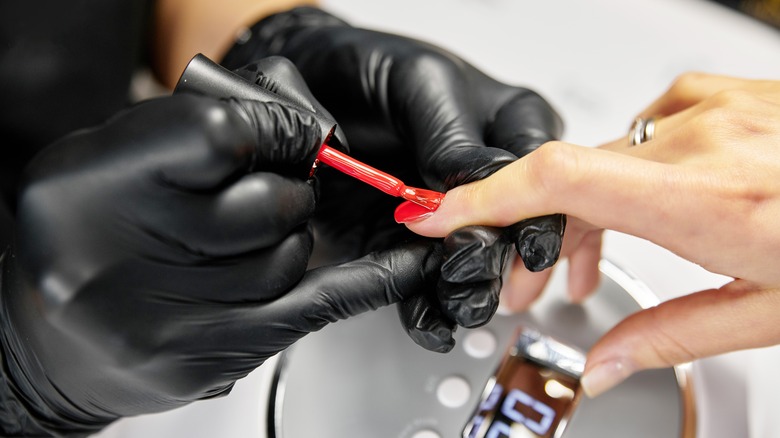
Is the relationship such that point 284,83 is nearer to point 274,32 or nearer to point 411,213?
point 411,213

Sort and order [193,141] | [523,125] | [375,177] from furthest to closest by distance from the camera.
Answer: [523,125] → [375,177] → [193,141]

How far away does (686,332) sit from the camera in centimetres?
59

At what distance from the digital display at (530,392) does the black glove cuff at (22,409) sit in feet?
1.25

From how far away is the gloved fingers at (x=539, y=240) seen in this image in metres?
0.53

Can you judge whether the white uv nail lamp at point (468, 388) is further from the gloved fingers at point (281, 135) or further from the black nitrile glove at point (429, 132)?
the gloved fingers at point (281, 135)

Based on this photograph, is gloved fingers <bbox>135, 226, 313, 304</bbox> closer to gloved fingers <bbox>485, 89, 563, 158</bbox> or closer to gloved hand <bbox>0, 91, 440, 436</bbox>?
gloved hand <bbox>0, 91, 440, 436</bbox>

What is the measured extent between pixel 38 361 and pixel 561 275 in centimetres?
55

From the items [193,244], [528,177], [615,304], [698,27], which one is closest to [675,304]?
[615,304]

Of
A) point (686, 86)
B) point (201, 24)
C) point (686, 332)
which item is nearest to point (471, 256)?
point (686, 332)

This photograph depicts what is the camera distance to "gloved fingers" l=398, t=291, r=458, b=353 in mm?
554

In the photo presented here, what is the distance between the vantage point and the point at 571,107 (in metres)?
0.89

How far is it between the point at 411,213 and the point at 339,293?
103mm

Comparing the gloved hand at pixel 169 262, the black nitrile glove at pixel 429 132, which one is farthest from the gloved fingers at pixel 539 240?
the gloved hand at pixel 169 262

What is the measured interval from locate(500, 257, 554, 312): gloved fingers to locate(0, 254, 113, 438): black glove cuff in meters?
0.43
